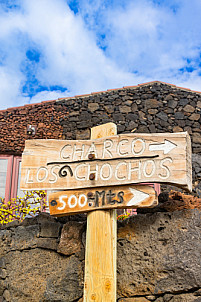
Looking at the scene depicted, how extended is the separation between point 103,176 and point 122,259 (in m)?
0.85

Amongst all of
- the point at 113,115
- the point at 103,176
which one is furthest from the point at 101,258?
the point at 113,115

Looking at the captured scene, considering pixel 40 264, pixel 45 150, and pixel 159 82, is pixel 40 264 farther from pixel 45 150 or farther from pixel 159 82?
pixel 159 82

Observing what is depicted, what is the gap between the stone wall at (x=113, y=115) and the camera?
24.2ft

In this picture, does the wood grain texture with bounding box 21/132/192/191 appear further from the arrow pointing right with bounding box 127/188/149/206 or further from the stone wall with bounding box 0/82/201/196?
the stone wall with bounding box 0/82/201/196

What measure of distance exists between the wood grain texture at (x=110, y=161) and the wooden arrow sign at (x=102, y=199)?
0.07 m

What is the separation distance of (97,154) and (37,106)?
15.0 feet

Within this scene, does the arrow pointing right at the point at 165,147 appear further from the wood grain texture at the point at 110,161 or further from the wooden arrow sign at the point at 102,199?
the wooden arrow sign at the point at 102,199

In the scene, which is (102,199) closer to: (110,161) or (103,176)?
(103,176)

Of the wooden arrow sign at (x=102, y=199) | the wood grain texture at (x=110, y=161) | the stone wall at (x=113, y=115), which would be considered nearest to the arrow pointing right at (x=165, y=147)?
the wood grain texture at (x=110, y=161)

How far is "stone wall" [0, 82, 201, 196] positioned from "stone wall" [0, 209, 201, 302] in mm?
3697

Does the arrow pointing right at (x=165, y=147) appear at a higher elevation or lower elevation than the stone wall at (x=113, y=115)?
lower

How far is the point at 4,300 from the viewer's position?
367cm

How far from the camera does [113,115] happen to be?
24.4ft

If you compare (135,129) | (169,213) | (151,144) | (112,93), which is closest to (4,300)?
(169,213)
